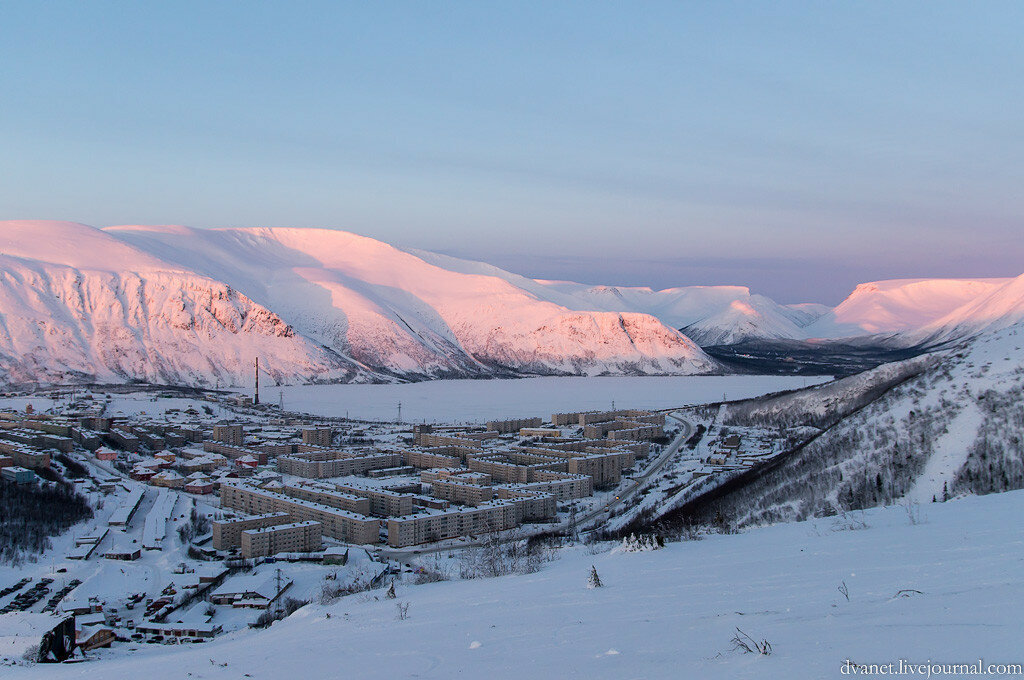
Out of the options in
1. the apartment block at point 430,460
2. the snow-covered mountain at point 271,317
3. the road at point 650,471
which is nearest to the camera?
the road at point 650,471

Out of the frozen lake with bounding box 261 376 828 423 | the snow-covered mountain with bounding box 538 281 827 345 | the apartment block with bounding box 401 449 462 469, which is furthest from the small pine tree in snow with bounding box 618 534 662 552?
the snow-covered mountain with bounding box 538 281 827 345

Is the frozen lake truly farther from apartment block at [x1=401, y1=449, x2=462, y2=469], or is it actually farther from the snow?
the snow

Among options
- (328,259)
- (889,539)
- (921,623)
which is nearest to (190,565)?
(889,539)

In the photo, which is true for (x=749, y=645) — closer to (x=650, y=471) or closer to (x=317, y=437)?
(x=650, y=471)

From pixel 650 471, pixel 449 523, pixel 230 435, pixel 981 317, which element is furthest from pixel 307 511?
pixel 981 317

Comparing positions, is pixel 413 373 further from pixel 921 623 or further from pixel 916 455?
pixel 921 623

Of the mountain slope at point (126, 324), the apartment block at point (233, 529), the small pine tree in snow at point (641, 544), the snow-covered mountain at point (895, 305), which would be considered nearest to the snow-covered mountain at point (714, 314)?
the snow-covered mountain at point (895, 305)

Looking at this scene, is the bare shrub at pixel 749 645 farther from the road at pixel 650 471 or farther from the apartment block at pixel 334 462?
the apartment block at pixel 334 462
